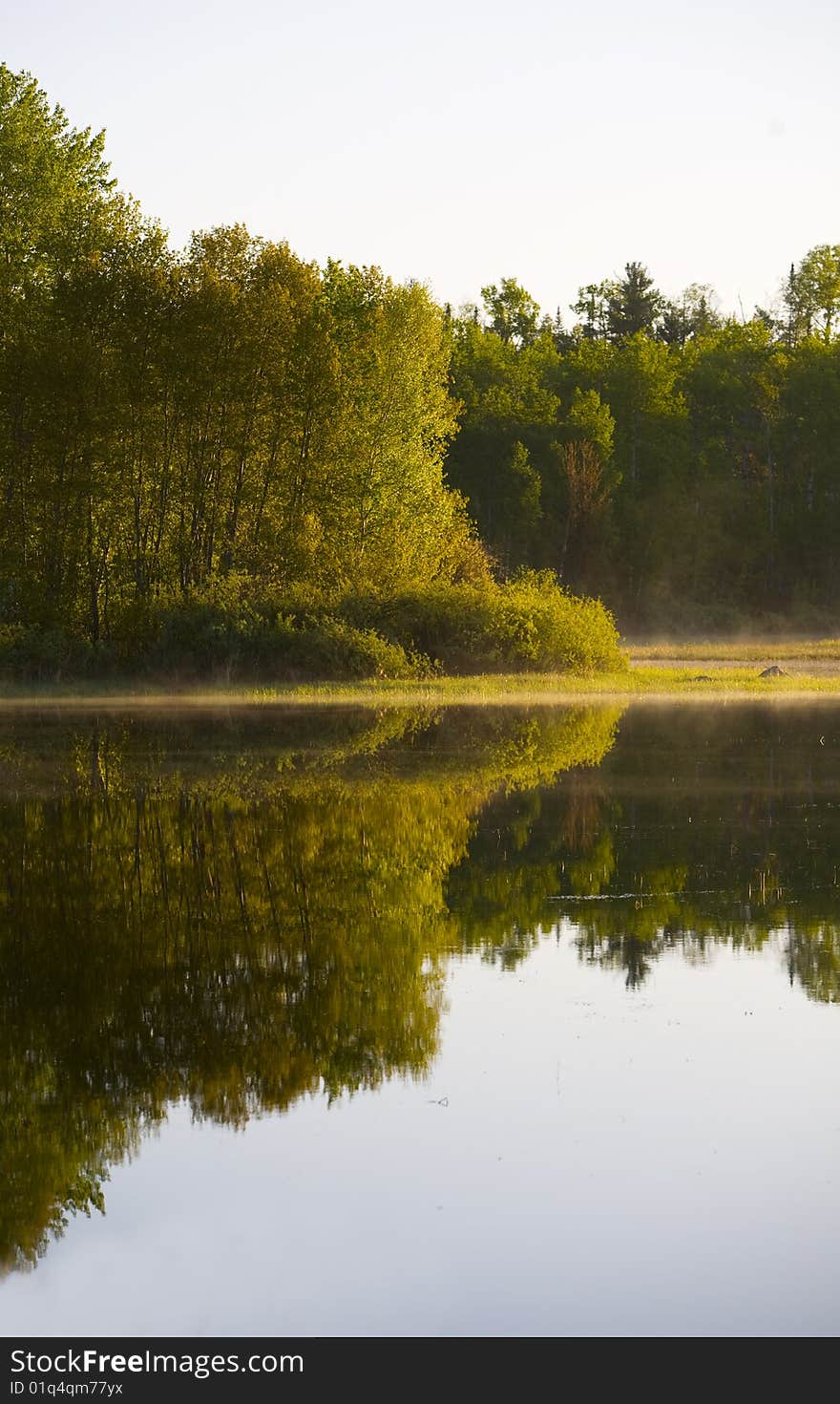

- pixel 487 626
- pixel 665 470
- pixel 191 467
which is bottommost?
pixel 487 626

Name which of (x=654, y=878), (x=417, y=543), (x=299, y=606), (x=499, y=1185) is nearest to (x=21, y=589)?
(x=299, y=606)

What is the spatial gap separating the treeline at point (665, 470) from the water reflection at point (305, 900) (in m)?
60.9

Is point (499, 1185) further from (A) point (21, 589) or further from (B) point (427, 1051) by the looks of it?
(A) point (21, 589)

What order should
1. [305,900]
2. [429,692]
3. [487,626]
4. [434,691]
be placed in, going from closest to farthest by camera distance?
[305,900]
[429,692]
[434,691]
[487,626]

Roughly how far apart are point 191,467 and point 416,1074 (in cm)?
3920

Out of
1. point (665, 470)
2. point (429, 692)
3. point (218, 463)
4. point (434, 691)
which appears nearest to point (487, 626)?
point (434, 691)

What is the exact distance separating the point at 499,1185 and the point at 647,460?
87.0m

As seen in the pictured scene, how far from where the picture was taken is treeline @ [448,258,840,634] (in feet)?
285

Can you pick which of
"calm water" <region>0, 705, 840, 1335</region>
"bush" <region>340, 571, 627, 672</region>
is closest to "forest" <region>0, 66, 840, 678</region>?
"bush" <region>340, 571, 627, 672</region>

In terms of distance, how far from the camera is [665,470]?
9112 centimetres

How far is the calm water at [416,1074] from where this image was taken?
5844mm

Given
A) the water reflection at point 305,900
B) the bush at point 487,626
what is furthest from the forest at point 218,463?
the water reflection at point 305,900

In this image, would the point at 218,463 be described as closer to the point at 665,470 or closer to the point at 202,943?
the point at 202,943

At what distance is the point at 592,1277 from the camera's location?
229 inches
